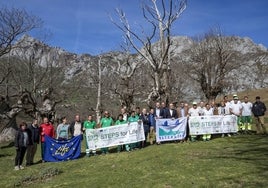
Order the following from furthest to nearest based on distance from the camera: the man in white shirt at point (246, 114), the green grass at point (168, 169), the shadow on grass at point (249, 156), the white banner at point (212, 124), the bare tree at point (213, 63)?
the bare tree at point (213, 63) → the man in white shirt at point (246, 114) → the white banner at point (212, 124) → the green grass at point (168, 169) → the shadow on grass at point (249, 156)

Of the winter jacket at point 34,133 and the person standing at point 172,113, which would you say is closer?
the winter jacket at point 34,133

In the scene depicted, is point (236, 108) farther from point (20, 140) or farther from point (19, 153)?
point (19, 153)

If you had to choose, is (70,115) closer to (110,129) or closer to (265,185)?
(110,129)

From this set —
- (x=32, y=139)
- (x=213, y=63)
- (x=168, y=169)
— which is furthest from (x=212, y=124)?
(x=213, y=63)

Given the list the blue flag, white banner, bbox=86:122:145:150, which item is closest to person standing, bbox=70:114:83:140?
the blue flag

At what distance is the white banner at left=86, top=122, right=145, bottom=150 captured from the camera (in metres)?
18.1

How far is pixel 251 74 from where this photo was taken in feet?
439

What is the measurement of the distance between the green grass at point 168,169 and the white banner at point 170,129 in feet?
3.67

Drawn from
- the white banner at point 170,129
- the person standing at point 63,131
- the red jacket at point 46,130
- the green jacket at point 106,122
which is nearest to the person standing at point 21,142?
the red jacket at point 46,130

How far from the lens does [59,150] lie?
708 inches

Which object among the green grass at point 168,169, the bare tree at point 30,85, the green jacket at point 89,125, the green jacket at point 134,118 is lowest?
the green grass at point 168,169

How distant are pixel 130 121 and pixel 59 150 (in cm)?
389

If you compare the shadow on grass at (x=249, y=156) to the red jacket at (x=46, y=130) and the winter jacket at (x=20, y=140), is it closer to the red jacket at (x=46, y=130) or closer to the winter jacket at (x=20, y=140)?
the red jacket at (x=46, y=130)

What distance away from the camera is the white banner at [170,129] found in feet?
63.2
